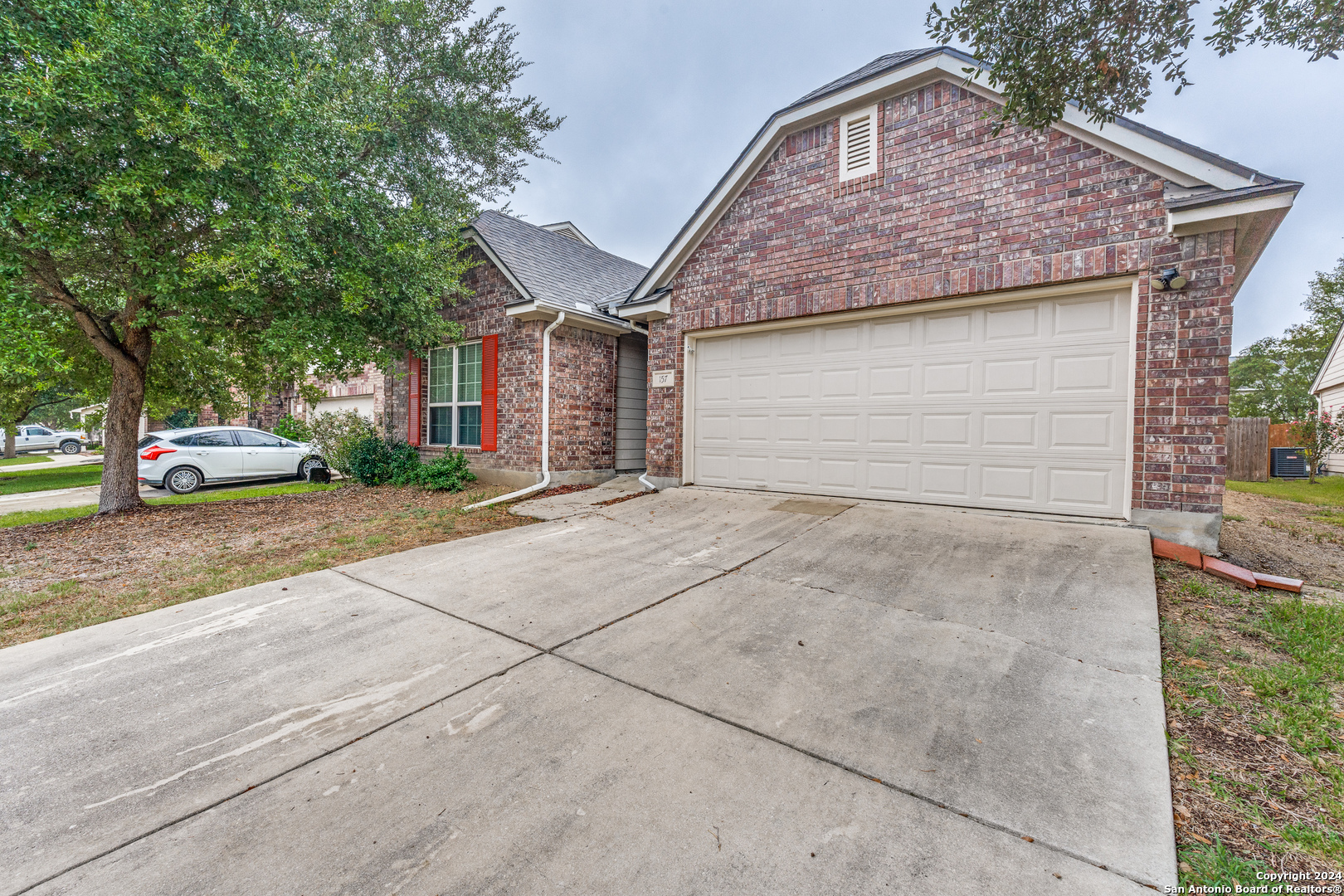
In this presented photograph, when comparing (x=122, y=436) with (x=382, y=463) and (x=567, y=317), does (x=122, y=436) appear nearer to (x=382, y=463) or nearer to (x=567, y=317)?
(x=382, y=463)

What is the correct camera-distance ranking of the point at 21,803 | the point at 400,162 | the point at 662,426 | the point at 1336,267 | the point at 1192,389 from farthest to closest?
the point at 1336,267
the point at 400,162
the point at 662,426
the point at 1192,389
the point at 21,803

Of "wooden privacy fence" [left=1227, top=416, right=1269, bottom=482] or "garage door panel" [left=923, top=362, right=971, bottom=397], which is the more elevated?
"garage door panel" [left=923, top=362, right=971, bottom=397]

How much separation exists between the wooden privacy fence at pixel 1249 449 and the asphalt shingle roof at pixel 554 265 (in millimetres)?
16405

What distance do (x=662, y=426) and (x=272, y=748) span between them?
6500 mm

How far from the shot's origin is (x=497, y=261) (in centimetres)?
970

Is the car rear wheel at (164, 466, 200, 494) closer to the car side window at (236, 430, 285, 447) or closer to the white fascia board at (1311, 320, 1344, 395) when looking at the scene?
the car side window at (236, 430, 285, 447)

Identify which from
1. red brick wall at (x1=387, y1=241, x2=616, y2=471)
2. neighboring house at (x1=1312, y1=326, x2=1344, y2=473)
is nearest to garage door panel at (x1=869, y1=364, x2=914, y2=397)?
red brick wall at (x1=387, y1=241, x2=616, y2=471)

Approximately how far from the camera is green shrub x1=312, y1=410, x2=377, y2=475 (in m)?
11.8

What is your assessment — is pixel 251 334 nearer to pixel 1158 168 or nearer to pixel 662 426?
pixel 662 426

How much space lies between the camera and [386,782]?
2.08 metres

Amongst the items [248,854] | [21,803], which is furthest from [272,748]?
[21,803]

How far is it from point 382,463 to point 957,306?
1046 cm

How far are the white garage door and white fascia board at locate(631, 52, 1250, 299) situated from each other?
114 cm

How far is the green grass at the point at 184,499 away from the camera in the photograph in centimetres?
818
